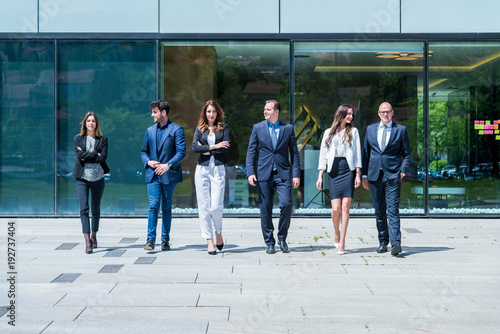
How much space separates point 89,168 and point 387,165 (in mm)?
3749

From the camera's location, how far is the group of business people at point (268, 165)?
757 cm

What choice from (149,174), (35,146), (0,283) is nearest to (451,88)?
(149,174)

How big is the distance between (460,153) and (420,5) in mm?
2950

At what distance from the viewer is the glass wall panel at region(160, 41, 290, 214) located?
1177 centimetres

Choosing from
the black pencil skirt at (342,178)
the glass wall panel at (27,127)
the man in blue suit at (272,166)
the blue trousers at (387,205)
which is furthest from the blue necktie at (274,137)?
the glass wall panel at (27,127)

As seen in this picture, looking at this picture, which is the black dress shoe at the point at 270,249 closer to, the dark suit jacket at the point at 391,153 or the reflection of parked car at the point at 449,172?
the dark suit jacket at the point at 391,153

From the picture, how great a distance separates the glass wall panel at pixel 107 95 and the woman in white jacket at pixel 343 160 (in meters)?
5.09

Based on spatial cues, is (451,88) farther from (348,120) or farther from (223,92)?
(348,120)

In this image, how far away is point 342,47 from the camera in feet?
38.7

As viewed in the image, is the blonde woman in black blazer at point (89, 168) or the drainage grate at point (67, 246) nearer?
the blonde woman in black blazer at point (89, 168)

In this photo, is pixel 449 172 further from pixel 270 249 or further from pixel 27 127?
pixel 27 127

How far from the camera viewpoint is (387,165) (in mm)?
7566

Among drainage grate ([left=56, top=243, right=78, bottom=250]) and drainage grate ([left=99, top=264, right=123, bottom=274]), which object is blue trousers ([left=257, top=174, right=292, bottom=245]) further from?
drainage grate ([left=56, top=243, right=78, bottom=250])

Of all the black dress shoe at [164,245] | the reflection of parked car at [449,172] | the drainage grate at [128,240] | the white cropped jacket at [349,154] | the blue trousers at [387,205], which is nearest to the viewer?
the blue trousers at [387,205]
